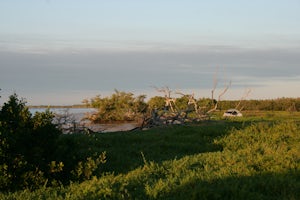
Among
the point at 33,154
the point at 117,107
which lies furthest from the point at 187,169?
the point at 117,107

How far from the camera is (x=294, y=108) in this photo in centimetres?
5094

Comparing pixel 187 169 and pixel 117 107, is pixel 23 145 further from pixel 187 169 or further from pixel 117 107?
pixel 117 107

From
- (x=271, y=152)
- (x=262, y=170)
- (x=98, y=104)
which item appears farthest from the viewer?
(x=98, y=104)

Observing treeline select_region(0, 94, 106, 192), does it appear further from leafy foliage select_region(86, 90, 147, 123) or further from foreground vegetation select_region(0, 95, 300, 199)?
leafy foliage select_region(86, 90, 147, 123)

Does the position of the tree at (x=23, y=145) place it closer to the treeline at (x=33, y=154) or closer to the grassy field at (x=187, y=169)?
the treeline at (x=33, y=154)

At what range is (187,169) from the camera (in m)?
10.1

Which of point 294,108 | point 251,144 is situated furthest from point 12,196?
point 294,108

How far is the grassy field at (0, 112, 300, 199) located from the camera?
8.12 metres

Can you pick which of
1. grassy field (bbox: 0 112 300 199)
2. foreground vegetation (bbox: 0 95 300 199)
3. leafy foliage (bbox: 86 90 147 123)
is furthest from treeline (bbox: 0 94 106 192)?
leafy foliage (bbox: 86 90 147 123)

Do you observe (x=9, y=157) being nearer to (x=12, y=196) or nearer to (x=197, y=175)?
(x=12, y=196)

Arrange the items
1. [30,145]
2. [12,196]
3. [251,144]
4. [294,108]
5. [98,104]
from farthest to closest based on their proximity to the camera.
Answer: [294,108] → [98,104] → [251,144] → [30,145] → [12,196]

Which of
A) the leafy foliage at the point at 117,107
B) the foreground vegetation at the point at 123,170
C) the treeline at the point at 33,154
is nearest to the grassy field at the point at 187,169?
the foreground vegetation at the point at 123,170

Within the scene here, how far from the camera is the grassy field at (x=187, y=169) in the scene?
812cm

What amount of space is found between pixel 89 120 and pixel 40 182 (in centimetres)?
2015
